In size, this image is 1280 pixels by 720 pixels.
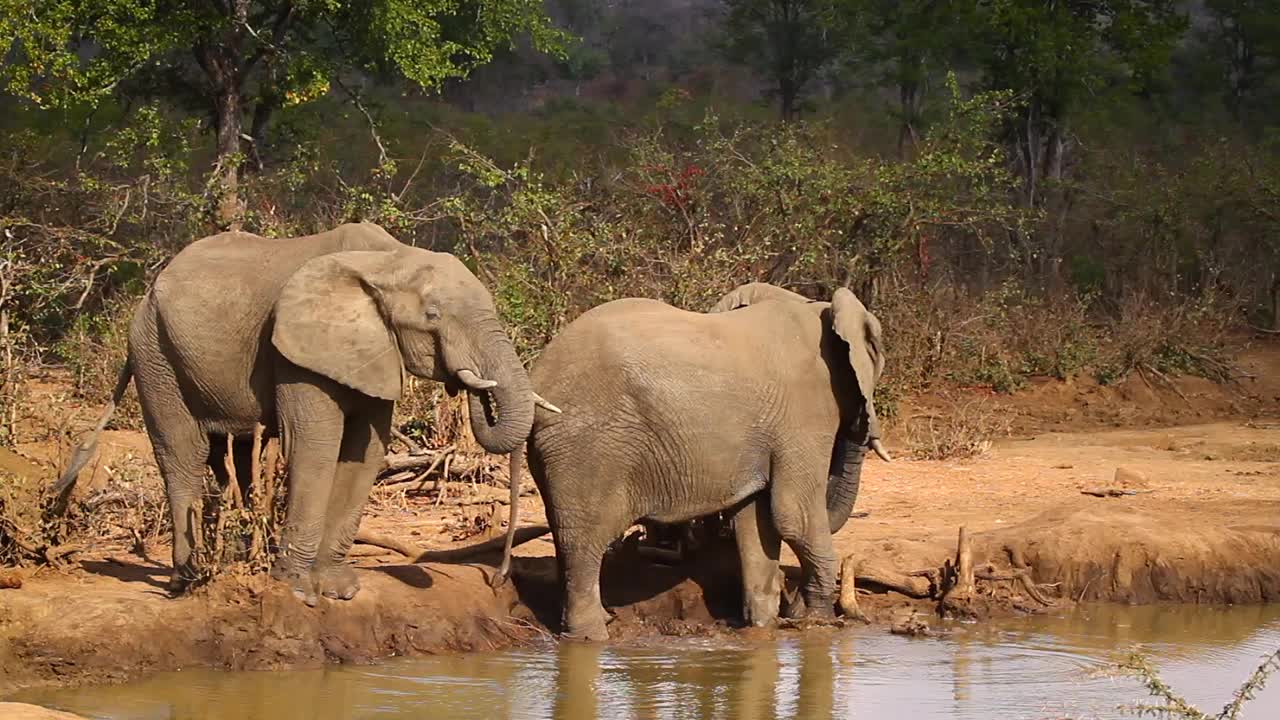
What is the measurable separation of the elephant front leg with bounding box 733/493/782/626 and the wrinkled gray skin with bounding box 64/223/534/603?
5.16ft

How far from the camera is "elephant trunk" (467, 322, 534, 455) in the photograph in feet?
27.5

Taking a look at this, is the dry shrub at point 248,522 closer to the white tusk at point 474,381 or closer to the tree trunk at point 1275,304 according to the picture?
Answer: the white tusk at point 474,381

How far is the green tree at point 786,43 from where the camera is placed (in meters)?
40.5

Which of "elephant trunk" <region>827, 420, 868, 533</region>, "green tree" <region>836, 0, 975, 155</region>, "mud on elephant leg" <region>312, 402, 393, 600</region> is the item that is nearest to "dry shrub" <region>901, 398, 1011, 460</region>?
"elephant trunk" <region>827, 420, 868, 533</region>

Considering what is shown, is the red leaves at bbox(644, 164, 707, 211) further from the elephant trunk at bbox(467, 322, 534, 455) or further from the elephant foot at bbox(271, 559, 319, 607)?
the elephant foot at bbox(271, 559, 319, 607)

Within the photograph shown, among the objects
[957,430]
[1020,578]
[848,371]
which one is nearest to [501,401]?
[848,371]

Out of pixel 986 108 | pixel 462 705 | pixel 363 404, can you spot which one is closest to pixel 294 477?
pixel 363 404

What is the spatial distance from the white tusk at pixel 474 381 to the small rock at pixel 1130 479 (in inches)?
263

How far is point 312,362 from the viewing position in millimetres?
8383

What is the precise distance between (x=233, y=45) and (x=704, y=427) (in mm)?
11242

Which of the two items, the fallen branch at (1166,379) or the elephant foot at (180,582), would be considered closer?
the elephant foot at (180,582)

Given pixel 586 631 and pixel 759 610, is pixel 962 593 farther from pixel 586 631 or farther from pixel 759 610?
pixel 586 631

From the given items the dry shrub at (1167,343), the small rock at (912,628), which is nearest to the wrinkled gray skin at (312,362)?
the small rock at (912,628)

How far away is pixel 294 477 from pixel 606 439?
5.17 ft
